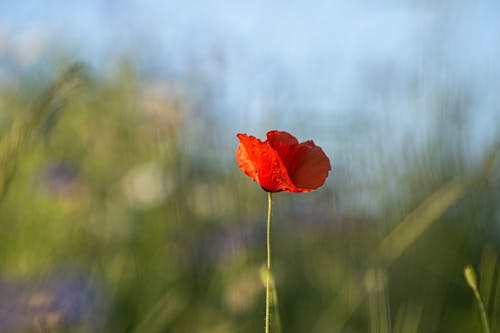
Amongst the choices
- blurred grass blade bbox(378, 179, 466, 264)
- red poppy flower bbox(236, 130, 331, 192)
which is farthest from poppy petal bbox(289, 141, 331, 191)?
blurred grass blade bbox(378, 179, 466, 264)

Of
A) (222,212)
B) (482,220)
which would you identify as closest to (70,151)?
(222,212)

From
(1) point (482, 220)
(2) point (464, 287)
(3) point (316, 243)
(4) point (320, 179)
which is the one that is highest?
(4) point (320, 179)

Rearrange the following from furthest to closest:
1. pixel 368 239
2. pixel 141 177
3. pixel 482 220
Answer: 1. pixel 141 177
2. pixel 368 239
3. pixel 482 220

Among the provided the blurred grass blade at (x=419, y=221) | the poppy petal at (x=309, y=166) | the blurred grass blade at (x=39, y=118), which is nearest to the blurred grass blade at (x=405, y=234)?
the blurred grass blade at (x=419, y=221)

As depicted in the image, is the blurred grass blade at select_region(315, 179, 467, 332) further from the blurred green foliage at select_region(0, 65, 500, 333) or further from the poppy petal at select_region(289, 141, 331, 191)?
the poppy petal at select_region(289, 141, 331, 191)

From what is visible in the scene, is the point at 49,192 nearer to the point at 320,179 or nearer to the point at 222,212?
the point at 222,212

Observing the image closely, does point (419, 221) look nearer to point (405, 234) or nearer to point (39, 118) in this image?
point (405, 234)
